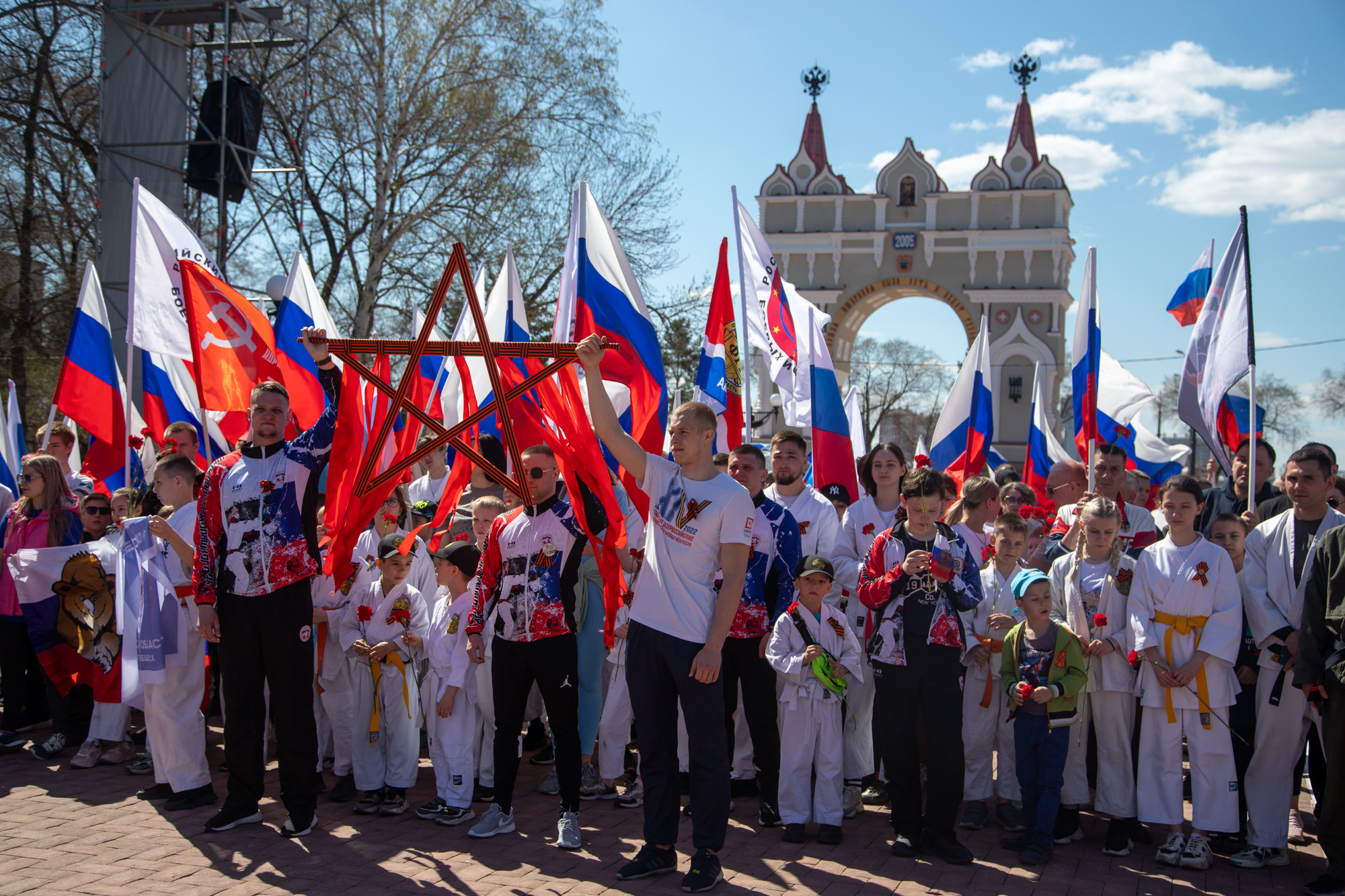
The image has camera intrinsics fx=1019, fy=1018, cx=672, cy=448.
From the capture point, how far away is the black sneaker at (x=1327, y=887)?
451 cm

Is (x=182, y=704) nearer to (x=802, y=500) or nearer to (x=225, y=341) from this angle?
(x=225, y=341)

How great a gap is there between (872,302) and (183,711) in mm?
41938

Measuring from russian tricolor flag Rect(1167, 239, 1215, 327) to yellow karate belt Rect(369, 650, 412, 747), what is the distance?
6.22m

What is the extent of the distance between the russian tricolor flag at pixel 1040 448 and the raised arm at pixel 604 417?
8066mm

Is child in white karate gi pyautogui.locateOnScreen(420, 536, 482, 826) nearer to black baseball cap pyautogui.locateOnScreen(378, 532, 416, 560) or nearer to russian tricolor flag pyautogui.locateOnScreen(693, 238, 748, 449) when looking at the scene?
black baseball cap pyautogui.locateOnScreen(378, 532, 416, 560)

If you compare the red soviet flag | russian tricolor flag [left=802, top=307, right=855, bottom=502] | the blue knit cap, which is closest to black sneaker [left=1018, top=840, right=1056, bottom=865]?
the blue knit cap

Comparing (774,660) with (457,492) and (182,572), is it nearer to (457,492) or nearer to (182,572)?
(457,492)

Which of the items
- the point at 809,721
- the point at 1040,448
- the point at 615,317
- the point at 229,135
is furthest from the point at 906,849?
the point at 229,135

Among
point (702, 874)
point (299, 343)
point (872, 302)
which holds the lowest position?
point (702, 874)

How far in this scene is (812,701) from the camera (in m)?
5.26

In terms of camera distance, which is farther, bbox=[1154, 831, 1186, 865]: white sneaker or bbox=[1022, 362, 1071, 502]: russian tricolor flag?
bbox=[1022, 362, 1071, 502]: russian tricolor flag

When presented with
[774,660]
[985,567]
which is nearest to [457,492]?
[774,660]

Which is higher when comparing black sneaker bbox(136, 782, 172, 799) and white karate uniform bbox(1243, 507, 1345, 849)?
white karate uniform bbox(1243, 507, 1345, 849)

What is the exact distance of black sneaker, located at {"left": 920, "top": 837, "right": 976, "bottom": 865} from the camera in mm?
4848
